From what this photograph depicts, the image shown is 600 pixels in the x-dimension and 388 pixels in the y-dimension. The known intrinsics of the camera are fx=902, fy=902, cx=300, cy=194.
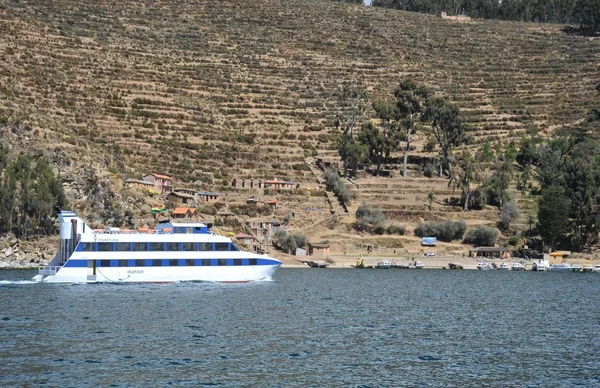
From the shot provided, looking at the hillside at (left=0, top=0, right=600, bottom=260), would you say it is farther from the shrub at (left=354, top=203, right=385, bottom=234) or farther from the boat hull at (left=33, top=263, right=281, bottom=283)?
the boat hull at (left=33, top=263, right=281, bottom=283)

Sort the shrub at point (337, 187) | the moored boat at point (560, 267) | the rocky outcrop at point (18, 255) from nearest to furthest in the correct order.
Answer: the rocky outcrop at point (18, 255) → the moored boat at point (560, 267) → the shrub at point (337, 187)

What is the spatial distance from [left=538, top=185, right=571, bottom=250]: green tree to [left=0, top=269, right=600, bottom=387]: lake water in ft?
108

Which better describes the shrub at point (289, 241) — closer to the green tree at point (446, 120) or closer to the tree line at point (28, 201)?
the tree line at point (28, 201)

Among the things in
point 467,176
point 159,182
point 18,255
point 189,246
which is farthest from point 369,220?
point 189,246

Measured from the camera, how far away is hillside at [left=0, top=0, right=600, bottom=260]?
121 meters

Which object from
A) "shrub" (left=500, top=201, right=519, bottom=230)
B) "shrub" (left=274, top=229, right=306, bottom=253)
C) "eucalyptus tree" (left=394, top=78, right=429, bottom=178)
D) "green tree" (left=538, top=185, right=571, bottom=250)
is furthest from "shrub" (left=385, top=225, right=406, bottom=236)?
"eucalyptus tree" (left=394, top=78, right=429, bottom=178)

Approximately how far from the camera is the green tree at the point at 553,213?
335ft

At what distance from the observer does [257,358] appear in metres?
37.5

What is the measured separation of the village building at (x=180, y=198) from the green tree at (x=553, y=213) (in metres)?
40.6

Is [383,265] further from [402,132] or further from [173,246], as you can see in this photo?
[402,132]

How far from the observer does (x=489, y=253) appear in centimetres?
10506

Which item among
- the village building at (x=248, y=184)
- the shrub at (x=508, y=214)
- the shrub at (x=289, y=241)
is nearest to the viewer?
the shrub at (x=289, y=241)

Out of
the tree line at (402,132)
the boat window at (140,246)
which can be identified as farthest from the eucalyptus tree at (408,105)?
the boat window at (140,246)

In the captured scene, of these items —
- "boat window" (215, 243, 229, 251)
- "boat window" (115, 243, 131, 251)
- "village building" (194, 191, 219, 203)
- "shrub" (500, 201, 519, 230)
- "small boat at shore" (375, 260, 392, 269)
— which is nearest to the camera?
"boat window" (115, 243, 131, 251)
